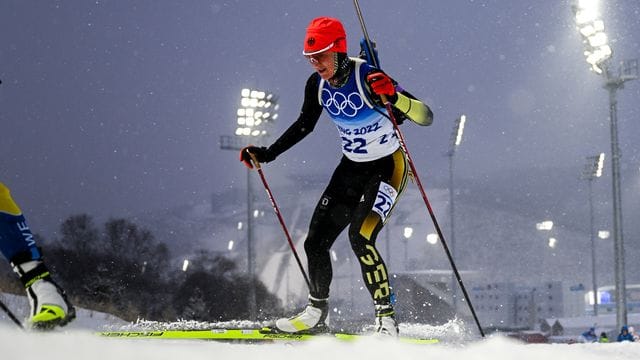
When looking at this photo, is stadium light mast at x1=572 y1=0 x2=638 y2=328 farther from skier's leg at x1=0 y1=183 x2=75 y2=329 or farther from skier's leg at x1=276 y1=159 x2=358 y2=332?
skier's leg at x1=0 y1=183 x2=75 y2=329

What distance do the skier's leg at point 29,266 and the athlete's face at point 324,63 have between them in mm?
2157

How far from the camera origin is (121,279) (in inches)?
1647

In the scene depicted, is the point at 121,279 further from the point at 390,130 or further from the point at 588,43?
the point at 390,130

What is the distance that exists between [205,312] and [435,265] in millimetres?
107921

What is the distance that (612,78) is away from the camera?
56.4 feet

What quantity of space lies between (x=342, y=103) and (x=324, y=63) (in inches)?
13.7

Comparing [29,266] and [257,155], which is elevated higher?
[257,155]

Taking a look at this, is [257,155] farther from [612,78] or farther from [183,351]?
[612,78]

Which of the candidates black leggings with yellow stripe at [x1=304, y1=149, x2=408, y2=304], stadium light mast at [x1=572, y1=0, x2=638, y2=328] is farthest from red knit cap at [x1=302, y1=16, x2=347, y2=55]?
stadium light mast at [x1=572, y1=0, x2=638, y2=328]

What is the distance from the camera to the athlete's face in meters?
4.49

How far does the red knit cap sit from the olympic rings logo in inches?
13.2

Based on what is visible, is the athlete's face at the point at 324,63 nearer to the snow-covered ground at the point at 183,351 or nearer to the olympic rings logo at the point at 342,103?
the olympic rings logo at the point at 342,103

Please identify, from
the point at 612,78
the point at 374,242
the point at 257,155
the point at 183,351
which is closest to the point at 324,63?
the point at 257,155

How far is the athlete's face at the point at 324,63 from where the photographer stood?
4488 millimetres
